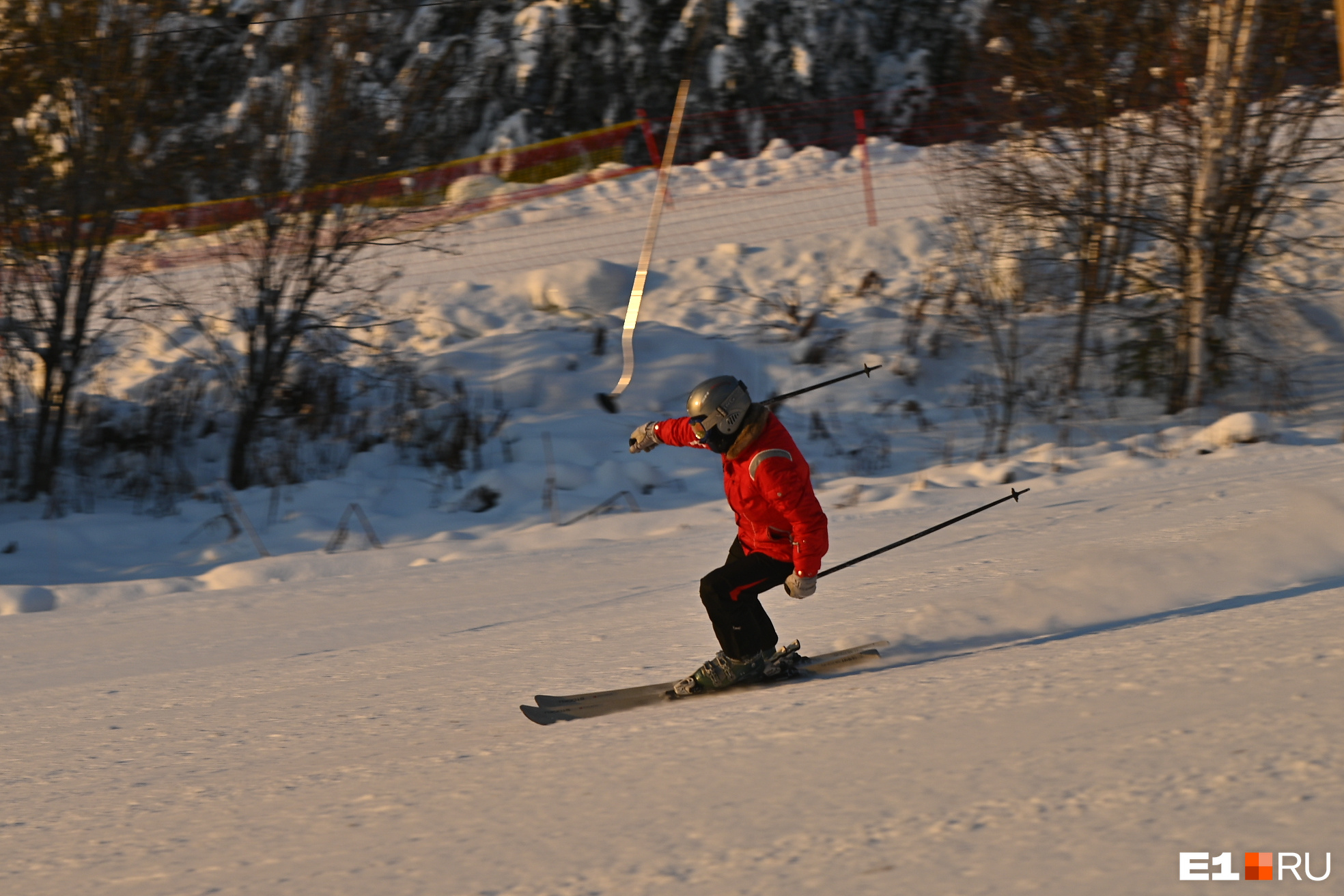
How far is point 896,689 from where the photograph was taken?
416 centimetres

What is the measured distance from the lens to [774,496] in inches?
168

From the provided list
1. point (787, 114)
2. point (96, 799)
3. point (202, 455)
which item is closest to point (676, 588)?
point (96, 799)

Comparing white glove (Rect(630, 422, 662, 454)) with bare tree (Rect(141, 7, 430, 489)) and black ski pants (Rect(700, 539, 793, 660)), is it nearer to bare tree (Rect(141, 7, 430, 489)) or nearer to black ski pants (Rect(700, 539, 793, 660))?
black ski pants (Rect(700, 539, 793, 660))

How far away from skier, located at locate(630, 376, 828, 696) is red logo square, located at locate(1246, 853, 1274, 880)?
6.16 ft

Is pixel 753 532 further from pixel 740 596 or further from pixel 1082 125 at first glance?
pixel 1082 125

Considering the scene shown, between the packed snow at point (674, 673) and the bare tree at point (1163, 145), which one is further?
the bare tree at point (1163, 145)

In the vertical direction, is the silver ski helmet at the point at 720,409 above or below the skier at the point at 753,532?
above

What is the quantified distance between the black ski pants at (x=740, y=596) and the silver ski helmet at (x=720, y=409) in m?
0.45

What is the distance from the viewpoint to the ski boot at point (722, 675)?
4.44m

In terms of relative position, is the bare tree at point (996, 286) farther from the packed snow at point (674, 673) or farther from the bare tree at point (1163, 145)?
the packed snow at point (674, 673)

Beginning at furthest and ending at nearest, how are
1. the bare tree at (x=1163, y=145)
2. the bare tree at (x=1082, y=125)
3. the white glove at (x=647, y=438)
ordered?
the bare tree at (x=1082, y=125), the bare tree at (x=1163, y=145), the white glove at (x=647, y=438)

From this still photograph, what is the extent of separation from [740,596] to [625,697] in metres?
0.57

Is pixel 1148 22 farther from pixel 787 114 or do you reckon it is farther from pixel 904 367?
pixel 787 114

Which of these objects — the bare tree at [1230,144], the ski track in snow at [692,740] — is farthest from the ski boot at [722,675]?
the bare tree at [1230,144]
